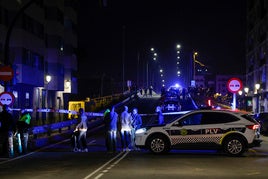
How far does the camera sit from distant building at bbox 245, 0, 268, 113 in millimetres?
62084

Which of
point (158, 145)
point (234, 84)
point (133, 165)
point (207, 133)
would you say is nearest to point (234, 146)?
point (207, 133)

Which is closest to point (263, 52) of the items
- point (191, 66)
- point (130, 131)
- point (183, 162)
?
point (191, 66)

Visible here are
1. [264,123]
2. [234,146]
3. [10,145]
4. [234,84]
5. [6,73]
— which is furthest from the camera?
[264,123]

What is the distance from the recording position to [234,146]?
17172 mm

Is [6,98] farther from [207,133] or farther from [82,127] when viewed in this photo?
[207,133]

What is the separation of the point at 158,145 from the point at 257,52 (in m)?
54.2

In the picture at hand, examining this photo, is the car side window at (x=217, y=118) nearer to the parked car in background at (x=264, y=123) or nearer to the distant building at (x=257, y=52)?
the parked car in background at (x=264, y=123)

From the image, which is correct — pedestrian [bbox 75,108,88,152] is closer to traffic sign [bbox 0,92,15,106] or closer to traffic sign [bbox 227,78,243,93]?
traffic sign [bbox 0,92,15,106]

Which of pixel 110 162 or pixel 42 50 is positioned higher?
pixel 42 50

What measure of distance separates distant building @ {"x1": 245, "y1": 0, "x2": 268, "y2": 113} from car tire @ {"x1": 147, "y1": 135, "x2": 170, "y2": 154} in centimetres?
4441

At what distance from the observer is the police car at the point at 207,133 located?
56.4 feet

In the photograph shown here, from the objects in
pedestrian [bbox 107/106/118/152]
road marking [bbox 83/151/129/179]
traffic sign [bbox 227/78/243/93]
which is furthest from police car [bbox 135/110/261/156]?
traffic sign [bbox 227/78/243/93]

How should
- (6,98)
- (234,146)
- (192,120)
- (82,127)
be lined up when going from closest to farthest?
(234,146) → (192,120) → (82,127) → (6,98)

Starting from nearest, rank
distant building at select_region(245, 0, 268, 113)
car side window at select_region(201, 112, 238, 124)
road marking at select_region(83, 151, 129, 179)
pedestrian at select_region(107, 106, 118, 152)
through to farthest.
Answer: road marking at select_region(83, 151, 129, 179), car side window at select_region(201, 112, 238, 124), pedestrian at select_region(107, 106, 118, 152), distant building at select_region(245, 0, 268, 113)
